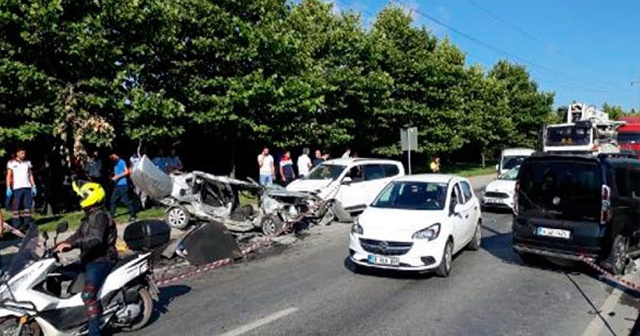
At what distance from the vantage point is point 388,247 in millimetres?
8828

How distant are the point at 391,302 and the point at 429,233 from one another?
67.2 inches

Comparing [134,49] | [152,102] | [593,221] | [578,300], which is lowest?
[578,300]

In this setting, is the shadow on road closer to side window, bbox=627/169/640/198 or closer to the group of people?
side window, bbox=627/169/640/198

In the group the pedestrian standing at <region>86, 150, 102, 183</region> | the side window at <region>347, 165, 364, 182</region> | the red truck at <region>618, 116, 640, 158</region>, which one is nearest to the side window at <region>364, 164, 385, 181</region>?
the side window at <region>347, 165, 364, 182</region>

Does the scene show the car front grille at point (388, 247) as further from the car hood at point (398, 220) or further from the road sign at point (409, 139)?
the road sign at point (409, 139)

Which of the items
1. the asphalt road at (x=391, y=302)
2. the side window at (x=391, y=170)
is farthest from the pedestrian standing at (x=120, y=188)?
the side window at (x=391, y=170)

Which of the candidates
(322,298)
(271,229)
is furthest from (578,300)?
(271,229)

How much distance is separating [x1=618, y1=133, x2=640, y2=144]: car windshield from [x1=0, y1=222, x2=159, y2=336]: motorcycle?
1193 inches

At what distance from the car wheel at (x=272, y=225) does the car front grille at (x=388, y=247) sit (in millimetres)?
4901

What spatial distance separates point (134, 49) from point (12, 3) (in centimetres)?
364

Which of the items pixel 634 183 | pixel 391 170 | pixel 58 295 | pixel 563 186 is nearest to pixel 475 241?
pixel 563 186

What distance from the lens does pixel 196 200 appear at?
45.5ft

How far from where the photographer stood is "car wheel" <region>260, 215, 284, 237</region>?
532 inches

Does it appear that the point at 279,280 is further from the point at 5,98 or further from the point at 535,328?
the point at 5,98
